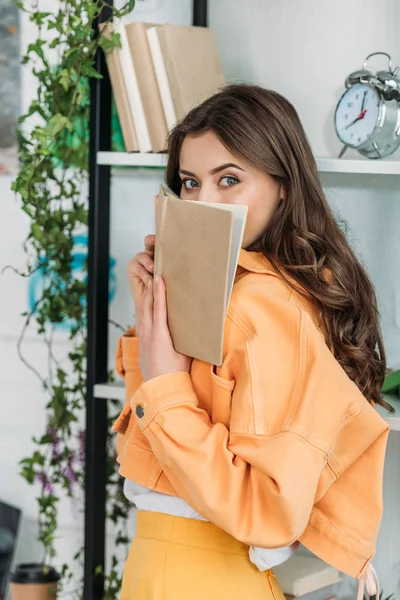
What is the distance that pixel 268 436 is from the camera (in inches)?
43.5

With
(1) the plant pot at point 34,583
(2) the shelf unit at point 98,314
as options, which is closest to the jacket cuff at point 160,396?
(2) the shelf unit at point 98,314

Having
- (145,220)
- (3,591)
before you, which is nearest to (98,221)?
(145,220)

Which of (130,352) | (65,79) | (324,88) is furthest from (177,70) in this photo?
(130,352)

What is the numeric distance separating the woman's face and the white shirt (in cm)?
41

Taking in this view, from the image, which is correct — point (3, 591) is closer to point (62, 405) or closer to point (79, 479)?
point (79, 479)

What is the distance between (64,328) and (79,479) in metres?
0.41

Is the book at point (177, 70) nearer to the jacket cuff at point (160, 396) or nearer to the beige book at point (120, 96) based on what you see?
the beige book at point (120, 96)

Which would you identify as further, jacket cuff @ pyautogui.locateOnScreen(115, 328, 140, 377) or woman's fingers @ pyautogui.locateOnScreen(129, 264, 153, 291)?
jacket cuff @ pyautogui.locateOnScreen(115, 328, 140, 377)

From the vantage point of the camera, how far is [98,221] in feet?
5.63

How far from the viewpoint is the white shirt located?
47.4 inches

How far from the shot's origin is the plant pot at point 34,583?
2.15 m

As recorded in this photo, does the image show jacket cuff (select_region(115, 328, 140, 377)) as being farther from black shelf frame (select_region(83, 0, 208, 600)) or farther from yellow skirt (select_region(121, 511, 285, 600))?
yellow skirt (select_region(121, 511, 285, 600))

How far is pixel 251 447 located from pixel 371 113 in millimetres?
753

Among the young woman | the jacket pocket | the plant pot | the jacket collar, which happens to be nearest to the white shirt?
the young woman
